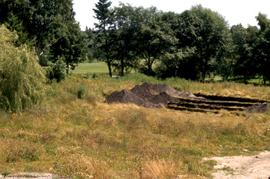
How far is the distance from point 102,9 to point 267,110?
46.6m

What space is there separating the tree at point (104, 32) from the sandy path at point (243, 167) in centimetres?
5236

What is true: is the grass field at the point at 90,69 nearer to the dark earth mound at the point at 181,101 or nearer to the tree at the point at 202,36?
the tree at the point at 202,36

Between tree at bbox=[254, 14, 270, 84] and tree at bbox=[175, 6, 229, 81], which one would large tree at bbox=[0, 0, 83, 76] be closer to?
tree at bbox=[175, 6, 229, 81]

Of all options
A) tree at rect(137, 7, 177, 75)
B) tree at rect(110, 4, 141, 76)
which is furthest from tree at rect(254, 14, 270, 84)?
tree at rect(110, 4, 141, 76)

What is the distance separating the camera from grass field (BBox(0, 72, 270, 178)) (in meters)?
15.8

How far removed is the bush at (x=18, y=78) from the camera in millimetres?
28422

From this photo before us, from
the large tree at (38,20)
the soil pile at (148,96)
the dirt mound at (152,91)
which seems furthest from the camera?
the large tree at (38,20)

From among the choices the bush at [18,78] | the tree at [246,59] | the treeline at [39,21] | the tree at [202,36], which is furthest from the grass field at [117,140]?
the tree at [202,36]

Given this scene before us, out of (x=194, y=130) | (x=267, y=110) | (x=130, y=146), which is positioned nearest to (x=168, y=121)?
(x=194, y=130)

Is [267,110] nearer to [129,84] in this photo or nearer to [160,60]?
[129,84]

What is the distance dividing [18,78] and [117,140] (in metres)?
9.51

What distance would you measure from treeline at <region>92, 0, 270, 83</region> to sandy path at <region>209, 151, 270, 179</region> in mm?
44451

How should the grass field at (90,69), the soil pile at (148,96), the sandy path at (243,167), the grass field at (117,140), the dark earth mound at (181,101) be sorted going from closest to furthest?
the grass field at (117,140) → the sandy path at (243,167) → the dark earth mound at (181,101) → the soil pile at (148,96) → the grass field at (90,69)

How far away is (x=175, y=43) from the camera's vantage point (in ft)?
216
